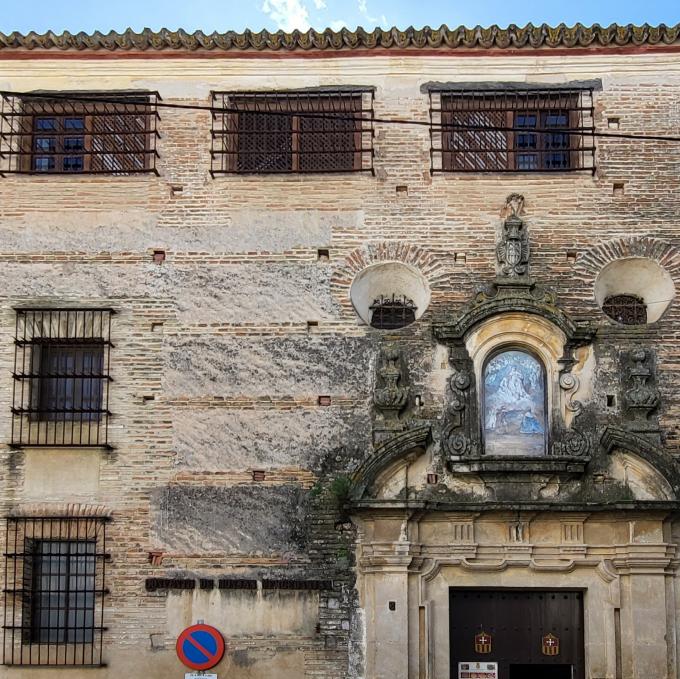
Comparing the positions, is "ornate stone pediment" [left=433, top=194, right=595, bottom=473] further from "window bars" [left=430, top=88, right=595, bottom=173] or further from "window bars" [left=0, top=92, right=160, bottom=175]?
"window bars" [left=0, top=92, right=160, bottom=175]

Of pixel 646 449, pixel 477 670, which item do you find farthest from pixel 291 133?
pixel 477 670

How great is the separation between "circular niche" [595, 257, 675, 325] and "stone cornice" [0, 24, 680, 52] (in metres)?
2.53

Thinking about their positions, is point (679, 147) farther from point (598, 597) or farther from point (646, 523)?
point (598, 597)

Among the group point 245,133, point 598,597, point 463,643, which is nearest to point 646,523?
point 598,597

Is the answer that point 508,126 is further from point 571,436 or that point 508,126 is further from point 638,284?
point 571,436

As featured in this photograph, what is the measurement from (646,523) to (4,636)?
21.9 feet

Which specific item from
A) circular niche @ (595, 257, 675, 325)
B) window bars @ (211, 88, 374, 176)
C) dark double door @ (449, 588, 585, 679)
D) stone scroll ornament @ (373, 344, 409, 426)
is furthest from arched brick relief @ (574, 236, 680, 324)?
dark double door @ (449, 588, 585, 679)

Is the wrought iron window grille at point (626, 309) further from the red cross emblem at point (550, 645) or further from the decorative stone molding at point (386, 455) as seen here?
the red cross emblem at point (550, 645)

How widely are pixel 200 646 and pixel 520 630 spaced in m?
3.28

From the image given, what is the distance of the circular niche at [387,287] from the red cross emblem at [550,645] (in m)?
3.66

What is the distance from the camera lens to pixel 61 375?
1224 cm

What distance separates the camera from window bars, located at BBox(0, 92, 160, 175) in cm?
1285

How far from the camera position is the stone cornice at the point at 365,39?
41.7 ft

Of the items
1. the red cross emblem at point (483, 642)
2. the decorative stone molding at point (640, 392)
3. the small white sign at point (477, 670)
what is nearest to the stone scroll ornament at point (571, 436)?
the decorative stone molding at point (640, 392)
